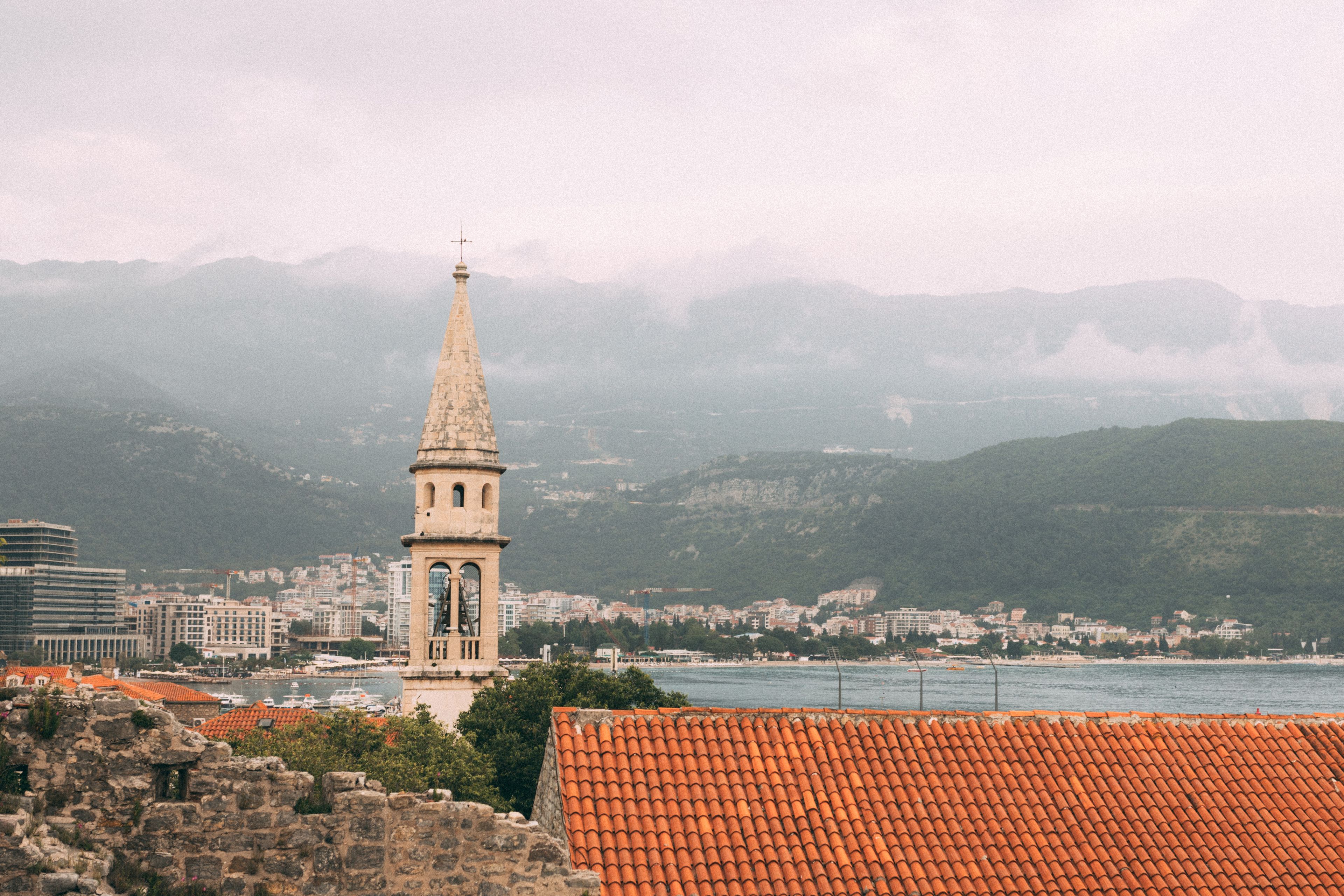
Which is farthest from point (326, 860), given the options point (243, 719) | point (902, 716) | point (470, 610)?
point (243, 719)

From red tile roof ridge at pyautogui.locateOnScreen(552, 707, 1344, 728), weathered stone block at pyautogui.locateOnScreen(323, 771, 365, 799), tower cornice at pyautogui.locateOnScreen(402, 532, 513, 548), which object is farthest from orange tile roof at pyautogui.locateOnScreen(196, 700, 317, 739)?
weathered stone block at pyautogui.locateOnScreen(323, 771, 365, 799)

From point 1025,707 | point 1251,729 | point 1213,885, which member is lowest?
point 1025,707

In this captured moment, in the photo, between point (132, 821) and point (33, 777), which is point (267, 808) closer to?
point (132, 821)

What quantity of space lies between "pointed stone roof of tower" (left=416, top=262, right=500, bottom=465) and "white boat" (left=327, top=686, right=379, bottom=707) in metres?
98.5

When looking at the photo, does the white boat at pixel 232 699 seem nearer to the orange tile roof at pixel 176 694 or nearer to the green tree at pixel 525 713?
the orange tile roof at pixel 176 694

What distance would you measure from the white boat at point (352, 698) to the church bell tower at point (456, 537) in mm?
97175

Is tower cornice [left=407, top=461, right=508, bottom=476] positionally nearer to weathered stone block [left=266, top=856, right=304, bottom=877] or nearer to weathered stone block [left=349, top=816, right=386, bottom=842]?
weathered stone block [left=349, top=816, right=386, bottom=842]

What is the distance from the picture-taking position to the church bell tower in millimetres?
25875

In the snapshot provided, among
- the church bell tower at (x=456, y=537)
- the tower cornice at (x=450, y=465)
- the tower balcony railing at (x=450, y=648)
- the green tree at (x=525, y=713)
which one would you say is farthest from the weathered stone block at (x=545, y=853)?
the tower balcony railing at (x=450, y=648)

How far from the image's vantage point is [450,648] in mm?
26703

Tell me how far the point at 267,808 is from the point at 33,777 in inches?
54.6

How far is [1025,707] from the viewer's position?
113250mm

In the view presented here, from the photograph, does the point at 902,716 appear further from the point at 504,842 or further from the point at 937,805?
the point at 504,842

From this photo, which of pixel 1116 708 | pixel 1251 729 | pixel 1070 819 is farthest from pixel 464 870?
pixel 1116 708
